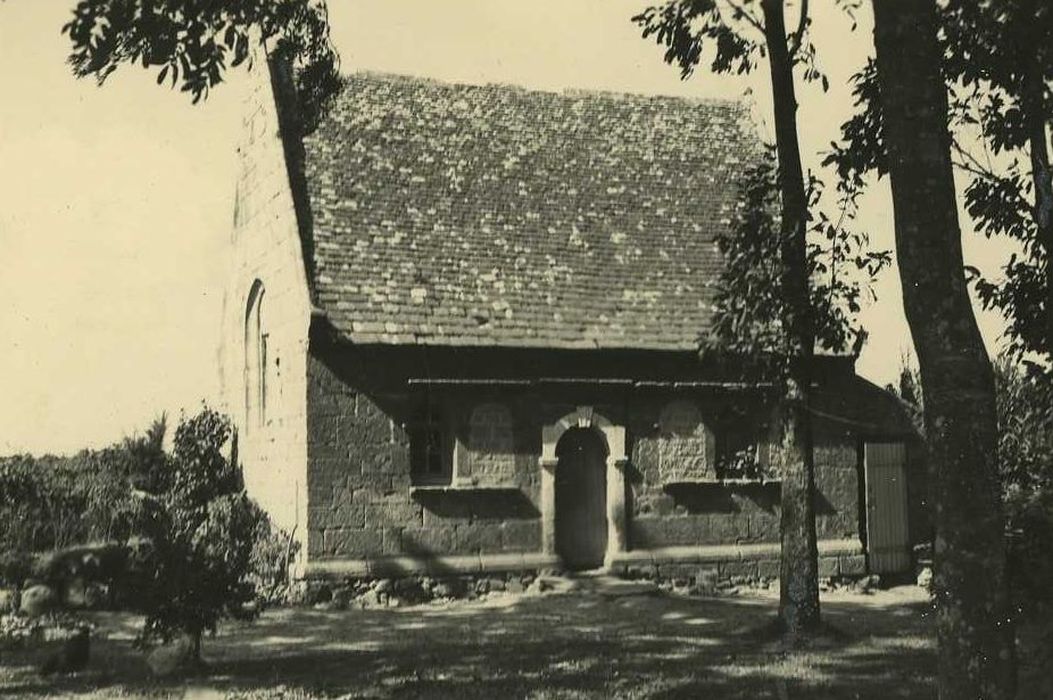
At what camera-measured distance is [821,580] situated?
60.6 ft

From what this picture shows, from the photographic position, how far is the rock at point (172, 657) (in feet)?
34.0

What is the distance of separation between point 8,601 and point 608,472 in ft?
29.7

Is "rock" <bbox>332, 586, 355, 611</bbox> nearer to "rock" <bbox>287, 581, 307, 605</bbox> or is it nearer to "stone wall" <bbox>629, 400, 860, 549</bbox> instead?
"rock" <bbox>287, 581, 307, 605</bbox>

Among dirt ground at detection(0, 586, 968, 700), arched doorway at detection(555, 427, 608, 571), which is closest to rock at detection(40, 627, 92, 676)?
dirt ground at detection(0, 586, 968, 700)

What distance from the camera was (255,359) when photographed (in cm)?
2016

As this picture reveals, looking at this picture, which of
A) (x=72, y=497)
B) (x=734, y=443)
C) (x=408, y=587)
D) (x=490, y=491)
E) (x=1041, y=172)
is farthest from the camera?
(x=734, y=443)

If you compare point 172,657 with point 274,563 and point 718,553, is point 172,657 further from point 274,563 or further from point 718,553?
point 718,553

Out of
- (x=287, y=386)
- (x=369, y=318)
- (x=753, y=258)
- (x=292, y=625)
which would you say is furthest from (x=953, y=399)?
(x=287, y=386)

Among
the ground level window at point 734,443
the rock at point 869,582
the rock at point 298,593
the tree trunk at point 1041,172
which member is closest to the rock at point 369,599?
the rock at point 298,593

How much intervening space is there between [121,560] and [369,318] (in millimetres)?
4964

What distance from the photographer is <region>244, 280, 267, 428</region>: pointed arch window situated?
1970 cm

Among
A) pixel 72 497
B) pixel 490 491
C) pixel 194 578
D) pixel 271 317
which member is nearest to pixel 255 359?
pixel 271 317

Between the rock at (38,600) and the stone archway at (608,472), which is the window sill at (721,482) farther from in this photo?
the rock at (38,600)

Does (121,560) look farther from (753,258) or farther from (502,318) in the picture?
(753,258)
